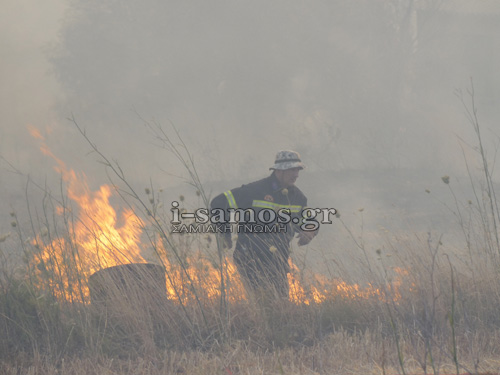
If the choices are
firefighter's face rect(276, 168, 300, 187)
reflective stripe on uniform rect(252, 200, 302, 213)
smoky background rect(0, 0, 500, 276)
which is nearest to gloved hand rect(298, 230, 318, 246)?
reflective stripe on uniform rect(252, 200, 302, 213)

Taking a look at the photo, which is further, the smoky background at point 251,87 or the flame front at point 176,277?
the smoky background at point 251,87

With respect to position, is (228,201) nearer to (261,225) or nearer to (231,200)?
(231,200)

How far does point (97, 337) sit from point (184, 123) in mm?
20849

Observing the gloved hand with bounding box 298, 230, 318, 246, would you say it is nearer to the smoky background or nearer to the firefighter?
the firefighter

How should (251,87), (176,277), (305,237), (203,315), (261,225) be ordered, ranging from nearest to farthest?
(203,315) → (176,277) → (305,237) → (261,225) → (251,87)

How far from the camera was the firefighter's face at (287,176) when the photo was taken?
5.43 metres

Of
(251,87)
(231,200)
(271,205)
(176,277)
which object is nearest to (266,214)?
(271,205)

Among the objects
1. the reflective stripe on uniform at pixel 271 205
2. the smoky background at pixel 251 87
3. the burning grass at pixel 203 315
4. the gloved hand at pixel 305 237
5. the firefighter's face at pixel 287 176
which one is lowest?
the burning grass at pixel 203 315

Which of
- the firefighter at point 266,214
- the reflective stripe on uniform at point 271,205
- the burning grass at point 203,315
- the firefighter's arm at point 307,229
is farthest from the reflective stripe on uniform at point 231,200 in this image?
the burning grass at point 203,315

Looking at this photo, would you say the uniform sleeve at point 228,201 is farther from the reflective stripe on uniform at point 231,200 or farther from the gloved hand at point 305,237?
the gloved hand at point 305,237

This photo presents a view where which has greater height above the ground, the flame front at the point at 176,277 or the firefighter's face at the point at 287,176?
the firefighter's face at the point at 287,176

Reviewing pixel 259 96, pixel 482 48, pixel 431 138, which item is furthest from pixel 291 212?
pixel 482 48

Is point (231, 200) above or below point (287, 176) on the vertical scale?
below

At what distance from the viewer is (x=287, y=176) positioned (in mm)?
5457
